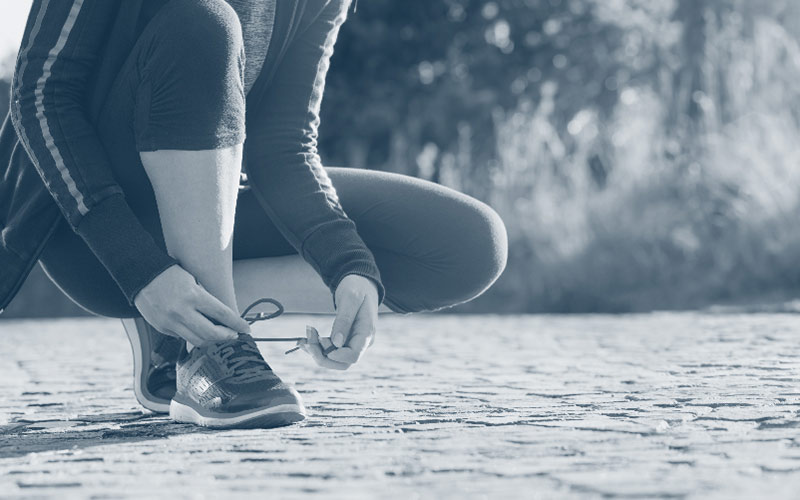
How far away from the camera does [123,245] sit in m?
2.04

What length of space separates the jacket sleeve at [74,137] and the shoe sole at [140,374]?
1.79 feet

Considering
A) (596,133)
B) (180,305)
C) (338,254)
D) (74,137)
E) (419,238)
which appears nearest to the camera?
(180,305)

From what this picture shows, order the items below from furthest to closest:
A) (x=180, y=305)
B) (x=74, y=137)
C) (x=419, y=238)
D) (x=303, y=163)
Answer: (x=419, y=238) < (x=303, y=163) < (x=74, y=137) < (x=180, y=305)

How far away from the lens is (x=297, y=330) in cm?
562

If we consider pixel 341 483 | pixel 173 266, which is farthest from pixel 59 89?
pixel 341 483

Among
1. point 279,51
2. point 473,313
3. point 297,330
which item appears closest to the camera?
point 279,51

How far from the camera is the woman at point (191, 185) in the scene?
2.08 metres

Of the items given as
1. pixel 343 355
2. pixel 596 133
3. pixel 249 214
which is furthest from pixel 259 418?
pixel 596 133

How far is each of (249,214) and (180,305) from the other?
54 centimetres

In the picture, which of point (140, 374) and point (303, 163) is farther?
point (140, 374)

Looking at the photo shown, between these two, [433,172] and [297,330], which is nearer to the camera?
[297,330]

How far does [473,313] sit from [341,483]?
16.2ft

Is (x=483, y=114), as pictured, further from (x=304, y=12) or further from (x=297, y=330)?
(x=304, y=12)

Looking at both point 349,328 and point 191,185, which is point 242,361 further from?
point 191,185
